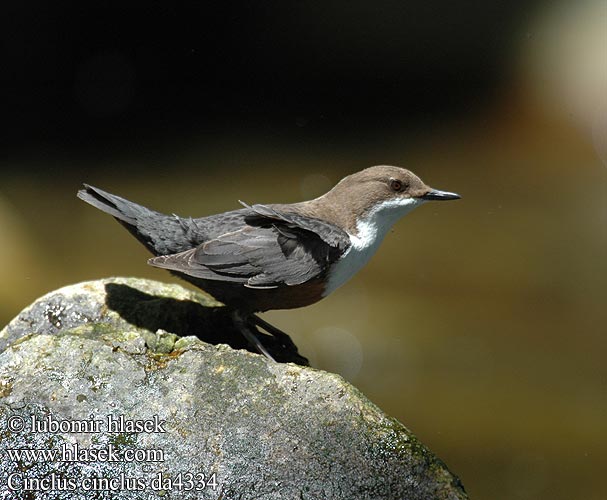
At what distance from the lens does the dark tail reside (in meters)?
3.85

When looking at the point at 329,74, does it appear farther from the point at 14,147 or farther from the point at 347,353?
the point at 347,353

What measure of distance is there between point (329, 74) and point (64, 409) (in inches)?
314

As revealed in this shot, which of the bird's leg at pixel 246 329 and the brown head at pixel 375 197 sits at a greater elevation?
the brown head at pixel 375 197

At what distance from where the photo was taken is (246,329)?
3.79m

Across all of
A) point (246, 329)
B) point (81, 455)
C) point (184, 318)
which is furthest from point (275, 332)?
point (81, 455)

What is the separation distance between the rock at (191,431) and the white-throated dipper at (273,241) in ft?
2.30

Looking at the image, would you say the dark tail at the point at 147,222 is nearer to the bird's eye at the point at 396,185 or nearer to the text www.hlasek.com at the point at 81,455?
the bird's eye at the point at 396,185

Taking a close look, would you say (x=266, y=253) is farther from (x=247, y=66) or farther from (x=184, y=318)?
(x=247, y=66)

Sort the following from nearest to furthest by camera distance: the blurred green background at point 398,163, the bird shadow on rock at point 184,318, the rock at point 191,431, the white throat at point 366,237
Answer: the rock at point 191,431
the bird shadow on rock at point 184,318
the white throat at point 366,237
the blurred green background at point 398,163

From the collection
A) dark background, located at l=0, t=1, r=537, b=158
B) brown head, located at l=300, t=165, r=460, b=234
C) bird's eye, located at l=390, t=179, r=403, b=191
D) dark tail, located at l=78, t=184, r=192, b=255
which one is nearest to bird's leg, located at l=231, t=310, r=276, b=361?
dark tail, located at l=78, t=184, r=192, b=255

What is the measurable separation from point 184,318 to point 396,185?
1.26 meters

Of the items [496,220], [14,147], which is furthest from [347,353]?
[14,147]

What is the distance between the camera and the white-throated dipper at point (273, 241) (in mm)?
3664

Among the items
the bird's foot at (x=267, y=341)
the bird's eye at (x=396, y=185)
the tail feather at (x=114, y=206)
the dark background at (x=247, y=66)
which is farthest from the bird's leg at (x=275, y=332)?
the dark background at (x=247, y=66)
